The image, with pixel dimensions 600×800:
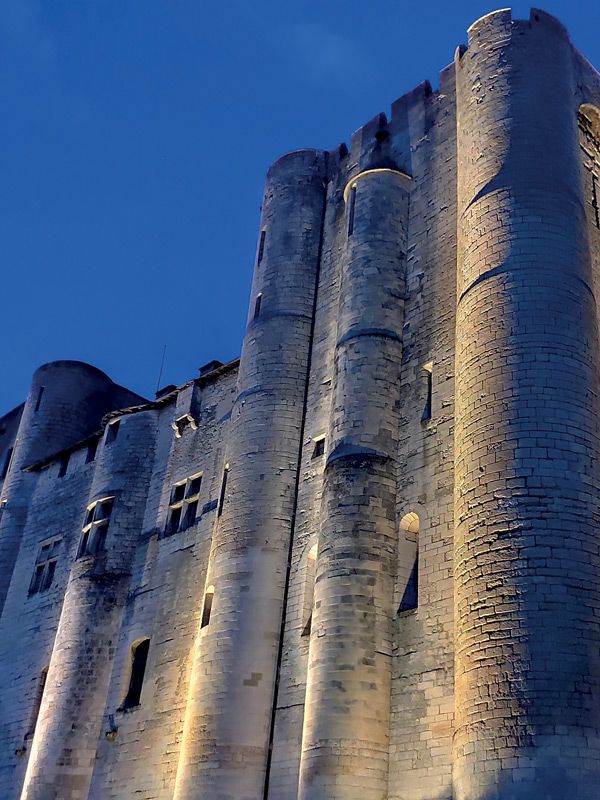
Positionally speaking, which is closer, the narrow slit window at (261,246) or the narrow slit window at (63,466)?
the narrow slit window at (261,246)

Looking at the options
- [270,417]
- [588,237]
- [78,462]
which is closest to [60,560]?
[78,462]

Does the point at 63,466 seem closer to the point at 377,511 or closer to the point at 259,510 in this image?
the point at 259,510

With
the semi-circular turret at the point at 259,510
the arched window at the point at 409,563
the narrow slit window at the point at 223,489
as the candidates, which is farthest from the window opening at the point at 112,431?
the arched window at the point at 409,563

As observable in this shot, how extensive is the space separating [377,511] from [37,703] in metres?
11.7

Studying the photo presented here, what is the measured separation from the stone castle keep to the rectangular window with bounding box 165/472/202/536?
62mm

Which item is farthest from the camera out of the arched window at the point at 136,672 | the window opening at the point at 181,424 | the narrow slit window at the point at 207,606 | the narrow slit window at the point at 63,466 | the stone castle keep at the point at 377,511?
the narrow slit window at the point at 63,466

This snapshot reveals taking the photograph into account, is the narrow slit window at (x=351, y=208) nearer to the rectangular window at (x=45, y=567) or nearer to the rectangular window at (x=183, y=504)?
the rectangular window at (x=183, y=504)

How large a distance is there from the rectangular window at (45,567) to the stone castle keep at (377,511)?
0.30m

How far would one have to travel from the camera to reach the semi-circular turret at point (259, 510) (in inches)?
620

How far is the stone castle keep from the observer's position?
41.0ft

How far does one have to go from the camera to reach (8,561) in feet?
87.7

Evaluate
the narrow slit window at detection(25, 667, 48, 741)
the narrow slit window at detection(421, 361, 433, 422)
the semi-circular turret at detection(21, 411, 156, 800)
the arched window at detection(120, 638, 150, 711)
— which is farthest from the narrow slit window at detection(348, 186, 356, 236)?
the narrow slit window at detection(25, 667, 48, 741)

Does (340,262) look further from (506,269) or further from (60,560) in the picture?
(60,560)

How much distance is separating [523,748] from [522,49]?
39.1 feet
